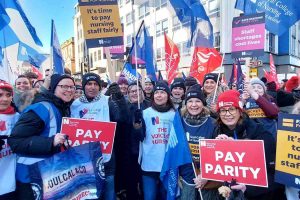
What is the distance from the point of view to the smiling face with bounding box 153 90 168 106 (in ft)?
15.4

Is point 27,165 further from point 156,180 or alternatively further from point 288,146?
point 288,146

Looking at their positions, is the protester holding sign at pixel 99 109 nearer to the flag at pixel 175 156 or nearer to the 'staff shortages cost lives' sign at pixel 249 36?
the flag at pixel 175 156

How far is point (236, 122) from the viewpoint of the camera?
3.43 meters

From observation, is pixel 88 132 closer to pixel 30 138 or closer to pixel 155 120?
pixel 30 138

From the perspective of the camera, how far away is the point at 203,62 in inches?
404

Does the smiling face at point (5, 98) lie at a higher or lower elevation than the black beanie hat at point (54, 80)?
lower

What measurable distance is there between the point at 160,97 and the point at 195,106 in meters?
0.80

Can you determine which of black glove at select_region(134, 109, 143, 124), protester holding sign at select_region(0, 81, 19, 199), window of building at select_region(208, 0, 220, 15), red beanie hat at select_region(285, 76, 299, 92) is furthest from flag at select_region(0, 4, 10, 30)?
window of building at select_region(208, 0, 220, 15)

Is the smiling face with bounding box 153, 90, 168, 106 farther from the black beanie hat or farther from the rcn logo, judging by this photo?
the black beanie hat

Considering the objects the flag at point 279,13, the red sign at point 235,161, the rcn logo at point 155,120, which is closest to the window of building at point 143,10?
the flag at point 279,13

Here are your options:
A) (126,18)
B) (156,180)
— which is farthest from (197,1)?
(126,18)

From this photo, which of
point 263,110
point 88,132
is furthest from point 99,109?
point 263,110

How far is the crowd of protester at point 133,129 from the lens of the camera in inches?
129

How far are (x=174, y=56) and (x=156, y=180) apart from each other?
747cm
